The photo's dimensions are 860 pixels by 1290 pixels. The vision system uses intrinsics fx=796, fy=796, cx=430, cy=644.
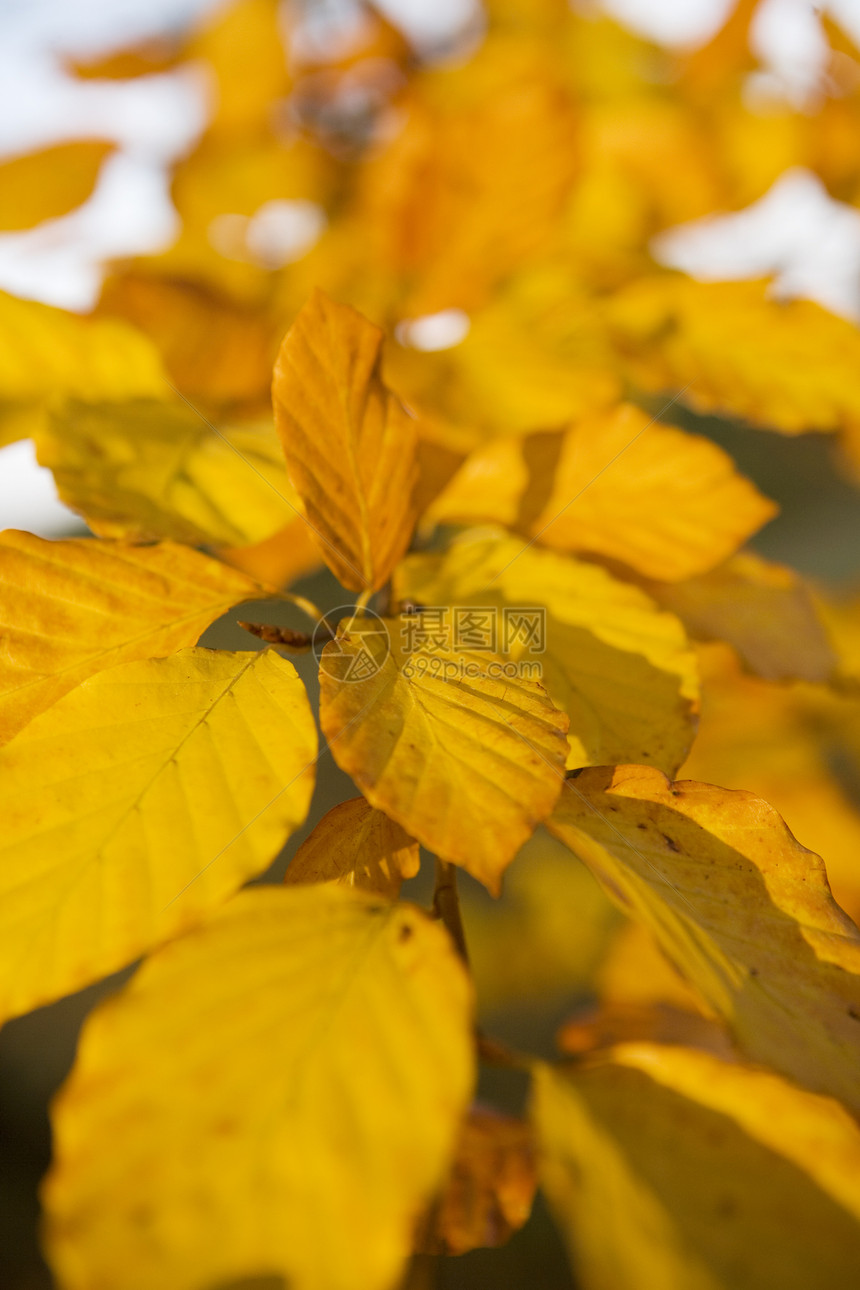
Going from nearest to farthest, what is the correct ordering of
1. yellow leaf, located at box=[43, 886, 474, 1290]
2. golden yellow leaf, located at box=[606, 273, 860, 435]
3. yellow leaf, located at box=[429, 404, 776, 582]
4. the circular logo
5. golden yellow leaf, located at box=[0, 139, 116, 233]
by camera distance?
yellow leaf, located at box=[43, 886, 474, 1290]
the circular logo
yellow leaf, located at box=[429, 404, 776, 582]
golden yellow leaf, located at box=[606, 273, 860, 435]
golden yellow leaf, located at box=[0, 139, 116, 233]

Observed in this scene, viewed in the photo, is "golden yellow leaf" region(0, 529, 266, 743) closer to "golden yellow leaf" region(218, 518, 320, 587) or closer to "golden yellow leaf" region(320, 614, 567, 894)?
"golden yellow leaf" region(320, 614, 567, 894)

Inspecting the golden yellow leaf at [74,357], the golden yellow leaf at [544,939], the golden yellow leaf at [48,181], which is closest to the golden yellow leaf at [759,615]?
the golden yellow leaf at [74,357]

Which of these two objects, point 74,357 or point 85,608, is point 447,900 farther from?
point 74,357

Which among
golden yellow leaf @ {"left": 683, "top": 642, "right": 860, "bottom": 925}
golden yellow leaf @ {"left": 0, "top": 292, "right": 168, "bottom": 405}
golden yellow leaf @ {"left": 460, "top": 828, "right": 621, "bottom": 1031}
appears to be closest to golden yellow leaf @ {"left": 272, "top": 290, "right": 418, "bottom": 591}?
golden yellow leaf @ {"left": 0, "top": 292, "right": 168, "bottom": 405}

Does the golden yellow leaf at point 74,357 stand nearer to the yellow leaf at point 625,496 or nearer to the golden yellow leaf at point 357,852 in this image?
the yellow leaf at point 625,496

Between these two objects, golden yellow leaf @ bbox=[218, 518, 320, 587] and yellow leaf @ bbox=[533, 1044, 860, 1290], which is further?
golden yellow leaf @ bbox=[218, 518, 320, 587]

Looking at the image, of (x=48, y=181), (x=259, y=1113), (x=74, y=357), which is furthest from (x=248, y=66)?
(x=259, y=1113)
